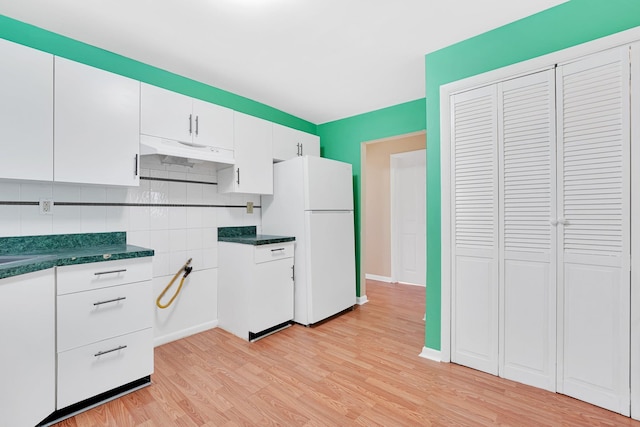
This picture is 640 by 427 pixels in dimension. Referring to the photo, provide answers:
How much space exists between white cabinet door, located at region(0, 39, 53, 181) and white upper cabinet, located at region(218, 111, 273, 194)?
1.32m

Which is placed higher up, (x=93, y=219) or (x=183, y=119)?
(x=183, y=119)

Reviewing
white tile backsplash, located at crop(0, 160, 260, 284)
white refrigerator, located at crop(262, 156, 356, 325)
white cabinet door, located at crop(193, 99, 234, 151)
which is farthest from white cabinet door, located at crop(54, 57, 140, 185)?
white refrigerator, located at crop(262, 156, 356, 325)

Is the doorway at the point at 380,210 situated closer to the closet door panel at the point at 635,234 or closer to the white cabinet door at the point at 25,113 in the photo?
the closet door panel at the point at 635,234

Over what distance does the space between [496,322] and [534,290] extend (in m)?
0.34

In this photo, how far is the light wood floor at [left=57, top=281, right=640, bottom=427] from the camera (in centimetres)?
161

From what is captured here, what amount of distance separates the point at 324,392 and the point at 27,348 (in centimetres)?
164

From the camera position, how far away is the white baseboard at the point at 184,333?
8.34ft

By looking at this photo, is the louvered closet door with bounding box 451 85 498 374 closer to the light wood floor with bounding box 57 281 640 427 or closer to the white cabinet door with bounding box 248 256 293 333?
the light wood floor with bounding box 57 281 640 427

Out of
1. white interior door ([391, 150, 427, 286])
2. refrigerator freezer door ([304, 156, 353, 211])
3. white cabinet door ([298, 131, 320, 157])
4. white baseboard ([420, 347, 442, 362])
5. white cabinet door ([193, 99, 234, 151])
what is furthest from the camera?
white interior door ([391, 150, 427, 286])

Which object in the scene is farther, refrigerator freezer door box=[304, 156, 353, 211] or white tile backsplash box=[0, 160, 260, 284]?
refrigerator freezer door box=[304, 156, 353, 211]

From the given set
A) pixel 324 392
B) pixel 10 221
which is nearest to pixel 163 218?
pixel 10 221

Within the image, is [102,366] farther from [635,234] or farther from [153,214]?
[635,234]

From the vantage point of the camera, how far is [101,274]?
1.73m

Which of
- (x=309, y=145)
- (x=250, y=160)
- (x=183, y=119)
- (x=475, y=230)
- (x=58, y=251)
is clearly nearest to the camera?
(x=58, y=251)
